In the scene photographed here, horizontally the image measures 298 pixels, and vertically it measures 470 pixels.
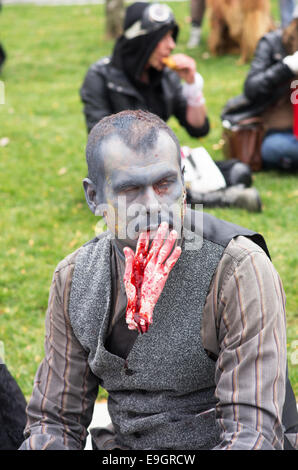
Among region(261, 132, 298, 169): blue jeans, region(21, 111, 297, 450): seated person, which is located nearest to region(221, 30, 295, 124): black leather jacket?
region(261, 132, 298, 169): blue jeans

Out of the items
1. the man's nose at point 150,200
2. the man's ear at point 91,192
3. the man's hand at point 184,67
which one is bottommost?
the man's hand at point 184,67

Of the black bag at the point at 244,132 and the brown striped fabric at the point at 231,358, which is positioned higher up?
the brown striped fabric at the point at 231,358

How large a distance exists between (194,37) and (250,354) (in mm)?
10715

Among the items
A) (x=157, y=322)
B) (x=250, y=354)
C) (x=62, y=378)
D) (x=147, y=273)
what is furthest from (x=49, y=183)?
(x=250, y=354)

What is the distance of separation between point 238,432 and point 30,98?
340 inches

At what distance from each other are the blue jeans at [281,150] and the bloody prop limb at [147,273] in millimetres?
4890

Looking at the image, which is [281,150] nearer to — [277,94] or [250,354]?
[277,94]

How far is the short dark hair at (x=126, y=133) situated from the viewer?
2.03 m

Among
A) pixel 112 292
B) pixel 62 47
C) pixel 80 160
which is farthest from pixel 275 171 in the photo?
pixel 62 47

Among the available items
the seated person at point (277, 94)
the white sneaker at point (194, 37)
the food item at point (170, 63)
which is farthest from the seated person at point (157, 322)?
the white sneaker at point (194, 37)

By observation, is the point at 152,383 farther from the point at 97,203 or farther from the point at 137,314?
the point at 97,203

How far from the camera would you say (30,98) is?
9.90 m

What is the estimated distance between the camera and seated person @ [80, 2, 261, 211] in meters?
5.61

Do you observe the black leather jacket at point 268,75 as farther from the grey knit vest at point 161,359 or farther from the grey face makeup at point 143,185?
the grey face makeup at point 143,185
